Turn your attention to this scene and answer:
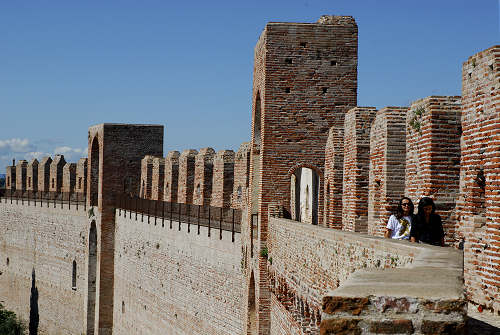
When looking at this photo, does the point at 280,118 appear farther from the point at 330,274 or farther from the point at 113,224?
the point at 113,224

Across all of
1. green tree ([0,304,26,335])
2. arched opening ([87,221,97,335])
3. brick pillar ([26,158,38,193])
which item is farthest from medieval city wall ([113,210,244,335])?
brick pillar ([26,158,38,193])

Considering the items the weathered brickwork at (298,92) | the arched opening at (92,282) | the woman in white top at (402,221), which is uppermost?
the weathered brickwork at (298,92)

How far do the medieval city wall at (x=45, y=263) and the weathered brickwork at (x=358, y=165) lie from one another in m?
20.7

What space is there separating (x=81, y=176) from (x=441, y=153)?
26986mm

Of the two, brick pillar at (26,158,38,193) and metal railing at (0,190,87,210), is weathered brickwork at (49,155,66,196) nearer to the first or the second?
metal railing at (0,190,87,210)

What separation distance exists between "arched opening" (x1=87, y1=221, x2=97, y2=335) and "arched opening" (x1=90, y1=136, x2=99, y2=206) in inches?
44.6

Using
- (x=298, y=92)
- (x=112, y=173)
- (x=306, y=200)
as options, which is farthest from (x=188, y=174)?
(x=298, y=92)

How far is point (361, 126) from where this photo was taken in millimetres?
11312

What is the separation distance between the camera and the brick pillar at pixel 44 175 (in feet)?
125

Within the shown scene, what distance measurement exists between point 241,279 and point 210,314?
7.57 feet

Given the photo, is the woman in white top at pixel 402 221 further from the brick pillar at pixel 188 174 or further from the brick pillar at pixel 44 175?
the brick pillar at pixel 44 175

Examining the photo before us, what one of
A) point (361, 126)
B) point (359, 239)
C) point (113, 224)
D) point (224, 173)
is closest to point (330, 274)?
point (359, 239)

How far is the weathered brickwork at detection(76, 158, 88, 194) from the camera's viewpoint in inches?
1316

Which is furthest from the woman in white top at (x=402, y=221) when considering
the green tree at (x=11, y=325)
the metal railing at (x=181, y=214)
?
the green tree at (x=11, y=325)
